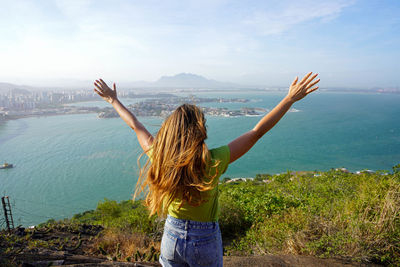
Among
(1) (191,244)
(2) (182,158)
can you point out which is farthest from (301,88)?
(1) (191,244)

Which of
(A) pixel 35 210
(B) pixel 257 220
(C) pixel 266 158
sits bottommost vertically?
(A) pixel 35 210

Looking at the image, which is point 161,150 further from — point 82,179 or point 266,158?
point 266,158

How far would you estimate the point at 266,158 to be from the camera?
29.8m

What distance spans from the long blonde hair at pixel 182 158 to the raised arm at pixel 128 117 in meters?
0.14

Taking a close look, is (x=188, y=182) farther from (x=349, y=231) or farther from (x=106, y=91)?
(x=349, y=231)

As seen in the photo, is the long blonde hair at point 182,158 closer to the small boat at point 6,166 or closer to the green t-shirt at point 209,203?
the green t-shirt at point 209,203

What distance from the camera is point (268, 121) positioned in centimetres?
95

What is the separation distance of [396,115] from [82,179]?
6862cm

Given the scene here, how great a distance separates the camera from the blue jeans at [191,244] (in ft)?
2.71

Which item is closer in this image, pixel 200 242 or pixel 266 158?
pixel 200 242

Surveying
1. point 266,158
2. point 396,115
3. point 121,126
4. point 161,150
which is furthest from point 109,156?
point 396,115

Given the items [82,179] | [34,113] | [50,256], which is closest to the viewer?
[50,256]

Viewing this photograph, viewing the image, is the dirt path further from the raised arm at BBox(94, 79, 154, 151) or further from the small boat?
the small boat

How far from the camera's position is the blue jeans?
2.71 ft
